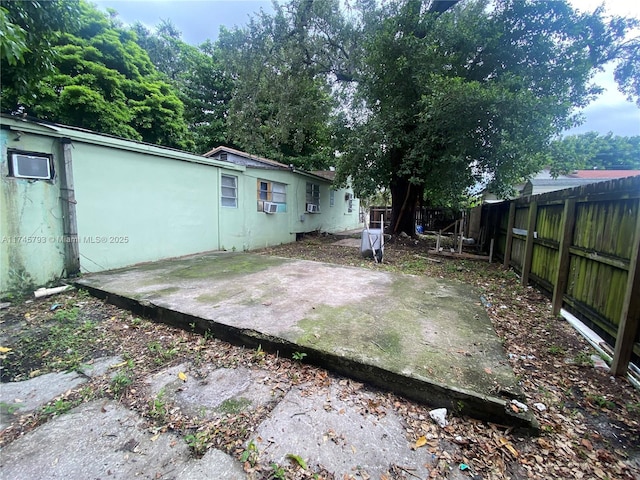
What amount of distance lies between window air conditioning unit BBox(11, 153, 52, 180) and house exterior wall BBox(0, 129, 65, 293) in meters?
0.07

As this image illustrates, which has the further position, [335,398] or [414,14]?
[414,14]

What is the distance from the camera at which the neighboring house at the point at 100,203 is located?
380cm

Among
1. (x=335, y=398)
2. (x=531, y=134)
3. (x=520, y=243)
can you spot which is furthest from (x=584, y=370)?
(x=531, y=134)

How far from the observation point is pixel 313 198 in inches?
467

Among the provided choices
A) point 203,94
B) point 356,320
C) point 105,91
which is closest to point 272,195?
point 356,320

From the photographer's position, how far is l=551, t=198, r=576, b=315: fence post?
327cm

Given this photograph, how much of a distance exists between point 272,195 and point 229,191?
1831 mm

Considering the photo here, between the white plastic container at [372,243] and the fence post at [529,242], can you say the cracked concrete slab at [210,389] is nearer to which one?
the fence post at [529,242]

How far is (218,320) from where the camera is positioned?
277 centimetres

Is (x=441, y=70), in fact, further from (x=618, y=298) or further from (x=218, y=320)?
(x=218, y=320)

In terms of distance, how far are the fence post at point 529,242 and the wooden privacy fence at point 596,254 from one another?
0.05ft

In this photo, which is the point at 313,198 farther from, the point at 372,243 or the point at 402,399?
the point at 402,399

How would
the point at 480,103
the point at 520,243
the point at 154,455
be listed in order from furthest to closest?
1. the point at 480,103
2. the point at 520,243
3. the point at 154,455

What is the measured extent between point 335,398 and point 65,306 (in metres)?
3.68
